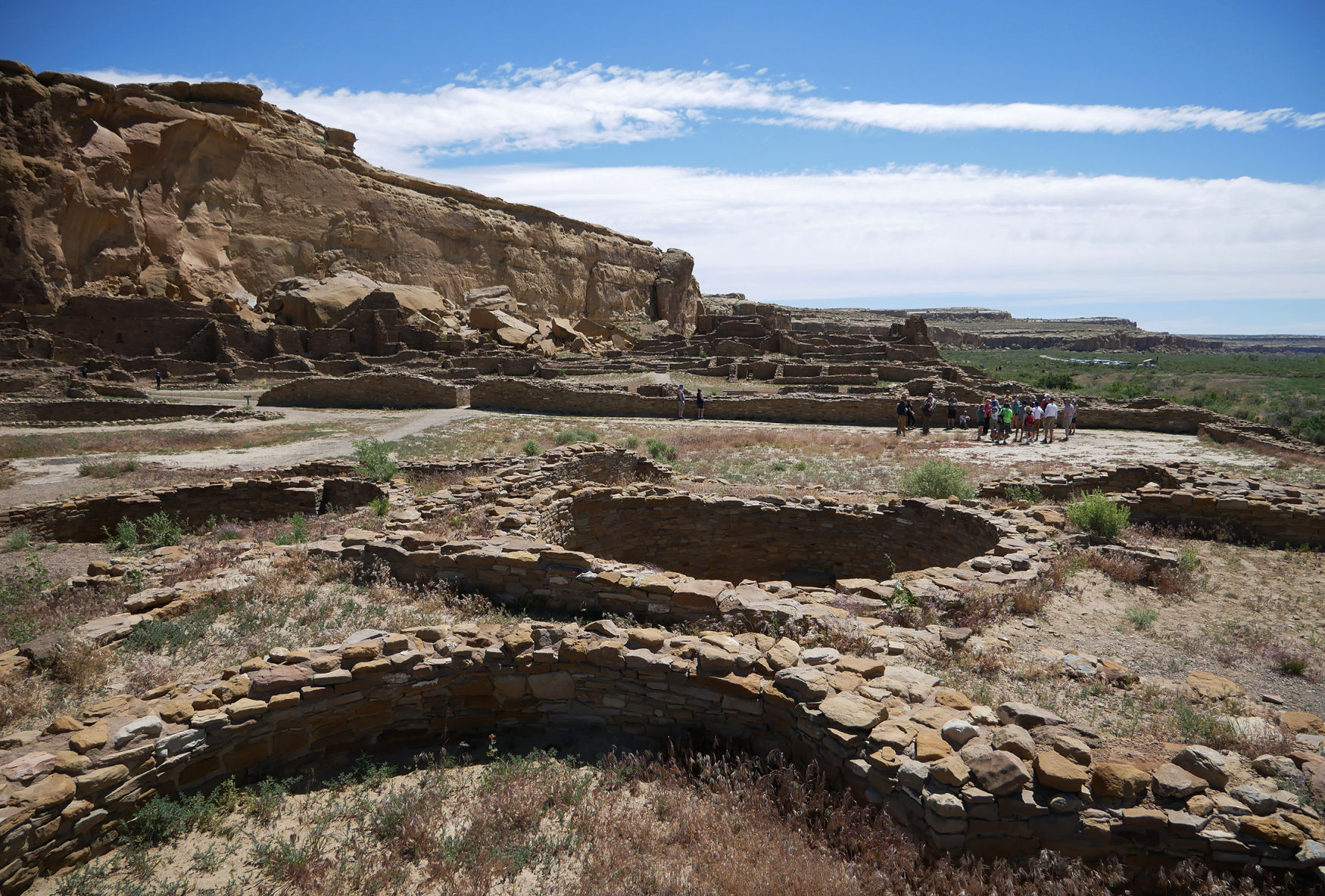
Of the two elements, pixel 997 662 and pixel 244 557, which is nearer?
pixel 997 662

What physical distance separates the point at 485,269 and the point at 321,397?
46.6 m

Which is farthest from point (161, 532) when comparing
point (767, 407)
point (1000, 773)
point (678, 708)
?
point (767, 407)

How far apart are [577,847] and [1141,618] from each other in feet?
18.7

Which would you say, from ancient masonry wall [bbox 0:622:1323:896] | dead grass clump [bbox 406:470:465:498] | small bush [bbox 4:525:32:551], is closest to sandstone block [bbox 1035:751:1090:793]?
ancient masonry wall [bbox 0:622:1323:896]

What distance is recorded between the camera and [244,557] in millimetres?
7699

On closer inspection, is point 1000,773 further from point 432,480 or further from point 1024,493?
point 432,480

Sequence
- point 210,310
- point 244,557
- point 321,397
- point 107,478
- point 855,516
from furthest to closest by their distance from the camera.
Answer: point 210,310, point 321,397, point 107,478, point 855,516, point 244,557

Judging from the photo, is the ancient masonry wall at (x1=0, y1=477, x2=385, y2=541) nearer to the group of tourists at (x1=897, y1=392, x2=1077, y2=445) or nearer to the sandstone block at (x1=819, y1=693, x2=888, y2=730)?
the sandstone block at (x1=819, y1=693, x2=888, y2=730)

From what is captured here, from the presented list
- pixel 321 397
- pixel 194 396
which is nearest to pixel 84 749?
pixel 321 397

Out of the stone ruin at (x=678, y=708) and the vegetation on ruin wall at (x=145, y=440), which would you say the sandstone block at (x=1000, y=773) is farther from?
the vegetation on ruin wall at (x=145, y=440)

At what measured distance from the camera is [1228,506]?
30.5 ft

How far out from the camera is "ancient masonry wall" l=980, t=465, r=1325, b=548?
8.99 m

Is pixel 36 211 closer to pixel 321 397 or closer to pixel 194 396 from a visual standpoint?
pixel 194 396

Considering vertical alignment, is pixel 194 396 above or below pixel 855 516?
below
